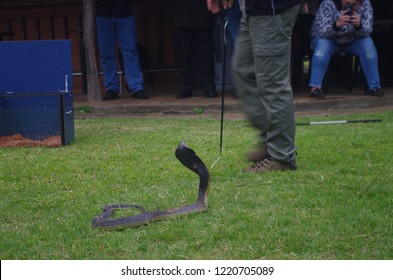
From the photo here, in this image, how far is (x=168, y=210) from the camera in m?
3.68

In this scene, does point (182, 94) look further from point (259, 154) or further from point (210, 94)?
point (259, 154)

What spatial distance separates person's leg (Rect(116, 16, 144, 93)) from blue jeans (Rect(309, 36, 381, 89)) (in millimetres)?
2246

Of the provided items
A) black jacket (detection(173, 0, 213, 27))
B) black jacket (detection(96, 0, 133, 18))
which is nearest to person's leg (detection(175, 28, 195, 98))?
black jacket (detection(173, 0, 213, 27))

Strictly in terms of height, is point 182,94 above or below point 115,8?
below

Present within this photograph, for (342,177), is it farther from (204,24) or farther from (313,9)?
(313,9)

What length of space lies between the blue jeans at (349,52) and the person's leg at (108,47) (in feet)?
8.35

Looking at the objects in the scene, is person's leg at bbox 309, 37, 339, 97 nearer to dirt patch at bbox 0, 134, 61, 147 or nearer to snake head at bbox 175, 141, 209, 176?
dirt patch at bbox 0, 134, 61, 147

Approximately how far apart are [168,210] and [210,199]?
0.43 metres

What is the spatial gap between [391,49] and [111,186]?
278 inches

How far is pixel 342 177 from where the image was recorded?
4535 mm

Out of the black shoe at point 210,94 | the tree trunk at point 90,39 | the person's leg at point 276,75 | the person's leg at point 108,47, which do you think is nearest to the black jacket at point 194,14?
the black shoe at point 210,94

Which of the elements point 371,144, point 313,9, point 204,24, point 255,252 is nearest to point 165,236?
point 255,252

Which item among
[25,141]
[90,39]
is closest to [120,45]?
[90,39]

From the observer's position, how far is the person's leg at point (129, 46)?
915cm
